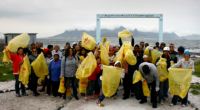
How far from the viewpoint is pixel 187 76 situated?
1142 cm

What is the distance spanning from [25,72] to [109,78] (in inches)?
108

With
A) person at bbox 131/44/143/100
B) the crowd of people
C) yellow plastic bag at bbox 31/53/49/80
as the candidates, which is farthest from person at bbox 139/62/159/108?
yellow plastic bag at bbox 31/53/49/80

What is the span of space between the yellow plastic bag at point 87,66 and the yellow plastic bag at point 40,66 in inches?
51.6

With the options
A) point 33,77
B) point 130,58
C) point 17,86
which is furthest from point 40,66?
point 130,58

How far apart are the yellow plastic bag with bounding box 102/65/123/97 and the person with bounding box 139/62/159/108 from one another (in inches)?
28.0

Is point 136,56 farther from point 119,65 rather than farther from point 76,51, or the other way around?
point 76,51

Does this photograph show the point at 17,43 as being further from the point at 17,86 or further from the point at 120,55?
the point at 120,55

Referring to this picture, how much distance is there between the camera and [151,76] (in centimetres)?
1125

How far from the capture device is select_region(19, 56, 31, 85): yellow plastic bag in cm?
1270

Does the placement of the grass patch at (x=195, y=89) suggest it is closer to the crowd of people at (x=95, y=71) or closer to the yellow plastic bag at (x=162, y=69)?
the crowd of people at (x=95, y=71)

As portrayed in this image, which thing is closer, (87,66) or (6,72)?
(87,66)

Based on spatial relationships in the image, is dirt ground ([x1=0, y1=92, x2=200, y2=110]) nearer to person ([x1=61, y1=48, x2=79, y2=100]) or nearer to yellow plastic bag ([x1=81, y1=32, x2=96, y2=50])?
person ([x1=61, y1=48, x2=79, y2=100])

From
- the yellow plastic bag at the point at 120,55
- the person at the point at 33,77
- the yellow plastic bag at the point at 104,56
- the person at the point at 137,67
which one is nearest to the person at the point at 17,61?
the person at the point at 33,77

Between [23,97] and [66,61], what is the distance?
5.98 ft
